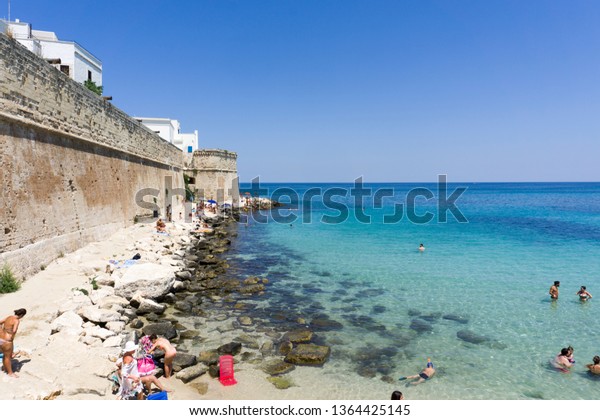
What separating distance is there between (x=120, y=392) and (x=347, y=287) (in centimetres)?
787

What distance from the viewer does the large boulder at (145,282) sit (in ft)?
28.3

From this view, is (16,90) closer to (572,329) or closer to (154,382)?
(154,382)

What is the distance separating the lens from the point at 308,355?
672 cm

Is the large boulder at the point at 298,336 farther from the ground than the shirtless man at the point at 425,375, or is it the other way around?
the large boulder at the point at 298,336

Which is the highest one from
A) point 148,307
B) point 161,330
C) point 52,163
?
point 52,163

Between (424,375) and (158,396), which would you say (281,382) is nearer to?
(158,396)

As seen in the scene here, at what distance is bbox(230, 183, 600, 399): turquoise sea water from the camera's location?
6.41 m

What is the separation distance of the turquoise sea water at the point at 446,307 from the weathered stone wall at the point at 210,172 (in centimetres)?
1636

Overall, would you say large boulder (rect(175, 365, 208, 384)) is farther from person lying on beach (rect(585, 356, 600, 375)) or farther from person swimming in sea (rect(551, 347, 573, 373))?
person lying on beach (rect(585, 356, 600, 375))

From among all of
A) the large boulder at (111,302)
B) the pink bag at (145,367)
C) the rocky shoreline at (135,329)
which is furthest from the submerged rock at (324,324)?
the large boulder at (111,302)

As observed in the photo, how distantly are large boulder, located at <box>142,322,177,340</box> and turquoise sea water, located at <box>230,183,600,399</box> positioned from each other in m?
2.33

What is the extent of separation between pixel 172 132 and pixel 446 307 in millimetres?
32863

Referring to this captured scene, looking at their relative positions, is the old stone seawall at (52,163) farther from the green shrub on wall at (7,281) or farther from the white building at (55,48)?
the white building at (55,48)

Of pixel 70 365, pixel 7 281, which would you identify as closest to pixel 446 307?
pixel 70 365
